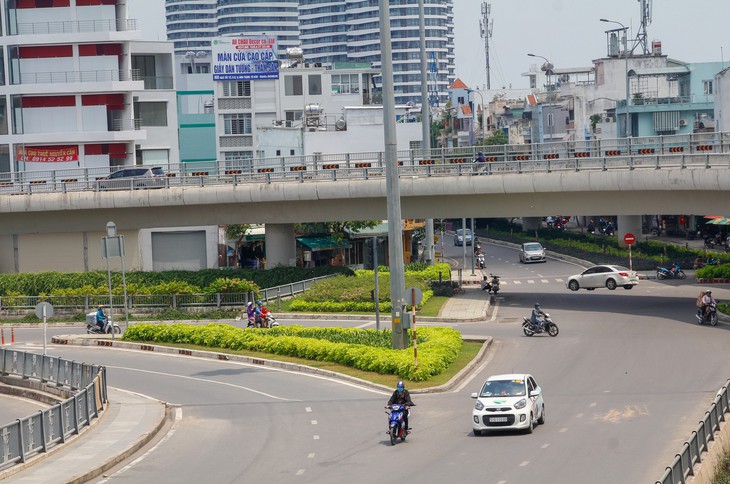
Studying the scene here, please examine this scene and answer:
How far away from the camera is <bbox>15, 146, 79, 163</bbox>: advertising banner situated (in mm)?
82000

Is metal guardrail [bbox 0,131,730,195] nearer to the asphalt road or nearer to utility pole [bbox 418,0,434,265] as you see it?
utility pole [bbox 418,0,434,265]

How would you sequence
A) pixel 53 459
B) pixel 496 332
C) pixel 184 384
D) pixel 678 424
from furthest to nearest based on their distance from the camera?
pixel 496 332, pixel 184 384, pixel 678 424, pixel 53 459

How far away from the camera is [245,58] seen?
116 meters

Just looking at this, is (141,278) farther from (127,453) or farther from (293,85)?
(293,85)

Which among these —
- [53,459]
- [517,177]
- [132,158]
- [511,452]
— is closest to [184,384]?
[53,459]

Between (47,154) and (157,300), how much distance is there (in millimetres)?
28944

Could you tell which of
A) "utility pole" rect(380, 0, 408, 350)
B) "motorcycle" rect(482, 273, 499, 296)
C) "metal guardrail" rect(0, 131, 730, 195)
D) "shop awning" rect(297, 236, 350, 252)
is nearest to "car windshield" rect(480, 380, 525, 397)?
"utility pole" rect(380, 0, 408, 350)

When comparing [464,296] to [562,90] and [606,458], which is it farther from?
[562,90]

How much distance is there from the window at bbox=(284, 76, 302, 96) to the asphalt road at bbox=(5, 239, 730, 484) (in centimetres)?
7365

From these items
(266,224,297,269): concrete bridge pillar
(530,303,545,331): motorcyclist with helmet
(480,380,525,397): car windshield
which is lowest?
(530,303,545,331): motorcyclist with helmet

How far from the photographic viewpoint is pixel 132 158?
84562 millimetres

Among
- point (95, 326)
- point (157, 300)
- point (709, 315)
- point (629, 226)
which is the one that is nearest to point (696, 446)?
point (709, 315)

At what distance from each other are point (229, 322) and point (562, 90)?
3726 inches

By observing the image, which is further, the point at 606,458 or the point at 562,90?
the point at 562,90
